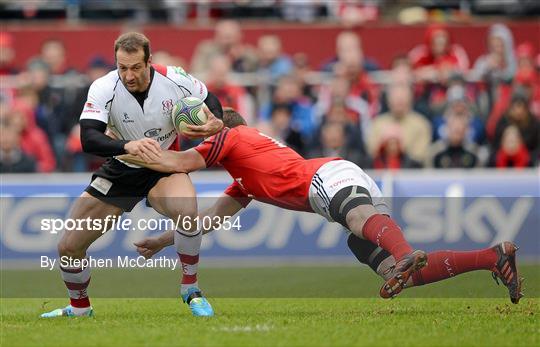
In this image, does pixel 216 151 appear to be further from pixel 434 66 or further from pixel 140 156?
pixel 434 66

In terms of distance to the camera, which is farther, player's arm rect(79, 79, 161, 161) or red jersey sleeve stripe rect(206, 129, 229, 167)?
red jersey sleeve stripe rect(206, 129, 229, 167)

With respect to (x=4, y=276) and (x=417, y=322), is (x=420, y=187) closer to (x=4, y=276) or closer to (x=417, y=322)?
(x=4, y=276)

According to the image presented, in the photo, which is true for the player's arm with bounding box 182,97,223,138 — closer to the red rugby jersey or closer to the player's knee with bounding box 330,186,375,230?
the red rugby jersey

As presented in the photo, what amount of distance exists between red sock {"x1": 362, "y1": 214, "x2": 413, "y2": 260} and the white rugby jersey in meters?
1.71

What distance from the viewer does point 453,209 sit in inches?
563

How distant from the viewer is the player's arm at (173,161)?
9.25m

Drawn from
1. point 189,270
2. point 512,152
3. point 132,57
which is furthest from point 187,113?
point 512,152

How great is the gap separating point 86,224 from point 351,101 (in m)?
8.03

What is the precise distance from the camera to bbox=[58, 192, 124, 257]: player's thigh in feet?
31.0

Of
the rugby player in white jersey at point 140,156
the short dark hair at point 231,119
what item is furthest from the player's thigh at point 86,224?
the short dark hair at point 231,119

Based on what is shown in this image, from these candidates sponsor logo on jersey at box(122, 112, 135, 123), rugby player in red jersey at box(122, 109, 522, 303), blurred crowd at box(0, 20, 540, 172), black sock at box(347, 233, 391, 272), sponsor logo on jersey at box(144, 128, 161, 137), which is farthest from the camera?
blurred crowd at box(0, 20, 540, 172)

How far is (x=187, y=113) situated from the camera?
9.27 metres

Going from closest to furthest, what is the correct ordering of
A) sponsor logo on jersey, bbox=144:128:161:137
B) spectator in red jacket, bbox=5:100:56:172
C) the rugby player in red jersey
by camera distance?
the rugby player in red jersey
sponsor logo on jersey, bbox=144:128:161:137
spectator in red jacket, bbox=5:100:56:172

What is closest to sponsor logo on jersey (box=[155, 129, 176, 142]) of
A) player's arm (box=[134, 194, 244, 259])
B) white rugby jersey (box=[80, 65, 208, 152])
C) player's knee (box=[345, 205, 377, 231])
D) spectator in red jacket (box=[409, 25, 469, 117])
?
white rugby jersey (box=[80, 65, 208, 152])
